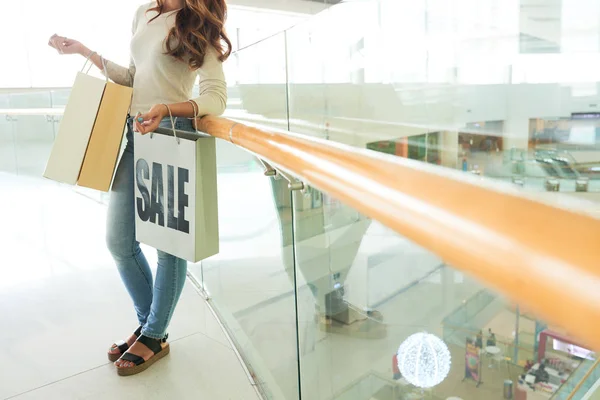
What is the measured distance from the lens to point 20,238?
2967 millimetres

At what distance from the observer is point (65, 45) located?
149cm

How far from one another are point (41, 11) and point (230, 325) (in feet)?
25.3

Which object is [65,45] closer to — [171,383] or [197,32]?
[197,32]

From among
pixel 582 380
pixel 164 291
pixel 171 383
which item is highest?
pixel 582 380

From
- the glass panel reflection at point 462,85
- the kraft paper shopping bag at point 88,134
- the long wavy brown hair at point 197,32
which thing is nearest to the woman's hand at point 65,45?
the kraft paper shopping bag at point 88,134

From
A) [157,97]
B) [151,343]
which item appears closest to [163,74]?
[157,97]

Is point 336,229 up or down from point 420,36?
down

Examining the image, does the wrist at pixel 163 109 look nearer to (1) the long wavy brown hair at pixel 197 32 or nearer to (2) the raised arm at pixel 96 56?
(1) the long wavy brown hair at pixel 197 32

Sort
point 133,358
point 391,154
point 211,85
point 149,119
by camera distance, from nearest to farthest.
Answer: point 391,154 → point 149,119 → point 211,85 → point 133,358

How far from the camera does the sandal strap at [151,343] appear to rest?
147cm

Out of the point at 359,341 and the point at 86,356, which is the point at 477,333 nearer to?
the point at 359,341

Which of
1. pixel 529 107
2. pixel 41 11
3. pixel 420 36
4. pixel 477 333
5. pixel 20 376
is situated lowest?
pixel 20 376

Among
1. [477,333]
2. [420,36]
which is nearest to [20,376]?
[477,333]

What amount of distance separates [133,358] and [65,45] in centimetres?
94
